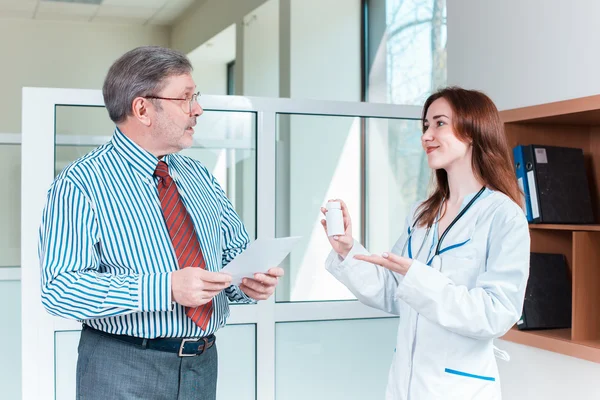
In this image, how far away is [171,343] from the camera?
1.54m

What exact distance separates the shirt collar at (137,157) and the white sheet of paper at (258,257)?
282mm

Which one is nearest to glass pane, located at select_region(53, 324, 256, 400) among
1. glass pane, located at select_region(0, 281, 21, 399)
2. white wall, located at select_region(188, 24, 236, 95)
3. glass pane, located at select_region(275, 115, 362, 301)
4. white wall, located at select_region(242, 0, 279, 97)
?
glass pane, located at select_region(275, 115, 362, 301)

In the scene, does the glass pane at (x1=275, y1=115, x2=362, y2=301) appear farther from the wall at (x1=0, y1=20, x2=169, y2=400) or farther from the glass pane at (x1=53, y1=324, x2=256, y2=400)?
the wall at (x1=0, y1=20, x2=169, y2=400)

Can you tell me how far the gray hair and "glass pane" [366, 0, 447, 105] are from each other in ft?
8.12

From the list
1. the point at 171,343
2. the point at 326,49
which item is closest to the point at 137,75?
the point at 171,343

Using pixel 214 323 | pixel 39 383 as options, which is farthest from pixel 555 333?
pixel 39 383

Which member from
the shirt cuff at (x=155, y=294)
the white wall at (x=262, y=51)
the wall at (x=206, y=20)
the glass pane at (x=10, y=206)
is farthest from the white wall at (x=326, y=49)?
the shirt cuff at (x=155, y=294)

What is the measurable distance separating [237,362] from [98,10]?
544 centimetres

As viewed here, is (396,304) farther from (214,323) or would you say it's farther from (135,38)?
(135,38)

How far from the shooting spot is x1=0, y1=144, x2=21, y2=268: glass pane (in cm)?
349

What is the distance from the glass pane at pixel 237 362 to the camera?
2.39m

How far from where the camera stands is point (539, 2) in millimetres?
2332

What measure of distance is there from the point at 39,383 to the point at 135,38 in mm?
5945

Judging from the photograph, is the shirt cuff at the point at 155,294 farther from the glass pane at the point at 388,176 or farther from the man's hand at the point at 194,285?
the glass pane at the point at 388,176
